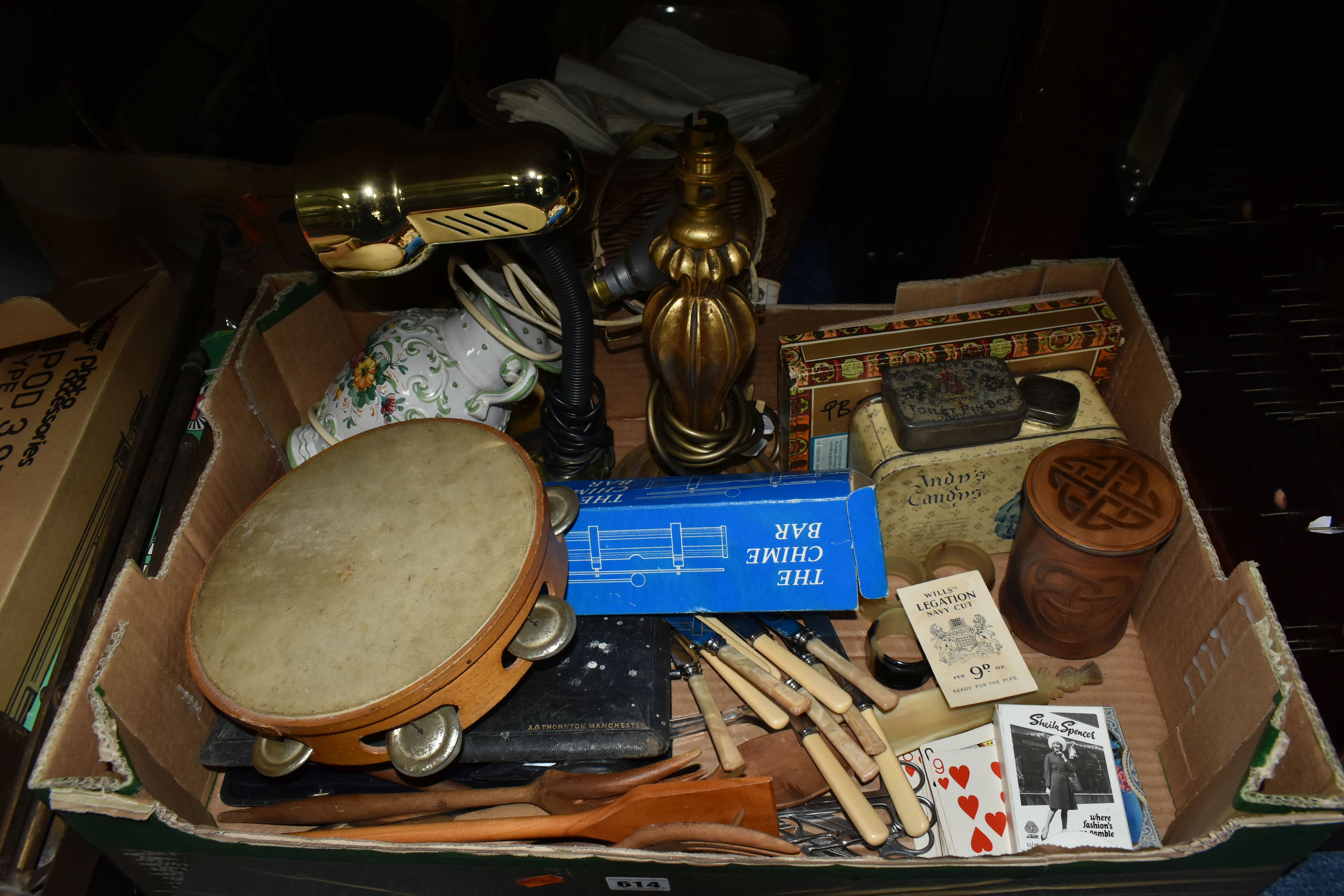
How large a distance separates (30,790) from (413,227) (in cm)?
61

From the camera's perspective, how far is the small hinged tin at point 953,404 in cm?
87

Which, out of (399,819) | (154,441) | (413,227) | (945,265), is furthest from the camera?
(945,265)

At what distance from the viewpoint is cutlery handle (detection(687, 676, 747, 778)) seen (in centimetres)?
82

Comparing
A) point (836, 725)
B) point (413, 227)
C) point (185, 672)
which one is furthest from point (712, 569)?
point (185, 672)

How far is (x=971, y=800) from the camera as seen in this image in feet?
2.74

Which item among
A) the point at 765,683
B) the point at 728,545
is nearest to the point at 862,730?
the point at 765,683

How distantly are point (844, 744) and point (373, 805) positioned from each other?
467 mm

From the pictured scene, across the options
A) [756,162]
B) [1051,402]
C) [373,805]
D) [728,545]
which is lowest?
[373,805]

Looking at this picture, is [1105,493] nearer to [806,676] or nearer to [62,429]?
[806,676]

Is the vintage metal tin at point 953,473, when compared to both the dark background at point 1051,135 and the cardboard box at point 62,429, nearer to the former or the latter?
the dark background at point 1051,135

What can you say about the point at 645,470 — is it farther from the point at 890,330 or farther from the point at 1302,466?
the point at 1302,466

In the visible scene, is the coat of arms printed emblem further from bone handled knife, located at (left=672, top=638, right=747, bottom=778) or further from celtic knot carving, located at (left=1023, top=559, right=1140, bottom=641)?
bone handled knife, located at (left=672, top=638, right=747, bottom=778)

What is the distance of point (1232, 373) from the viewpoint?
87 cm

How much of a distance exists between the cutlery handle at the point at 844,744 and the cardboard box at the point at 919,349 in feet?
0.95
